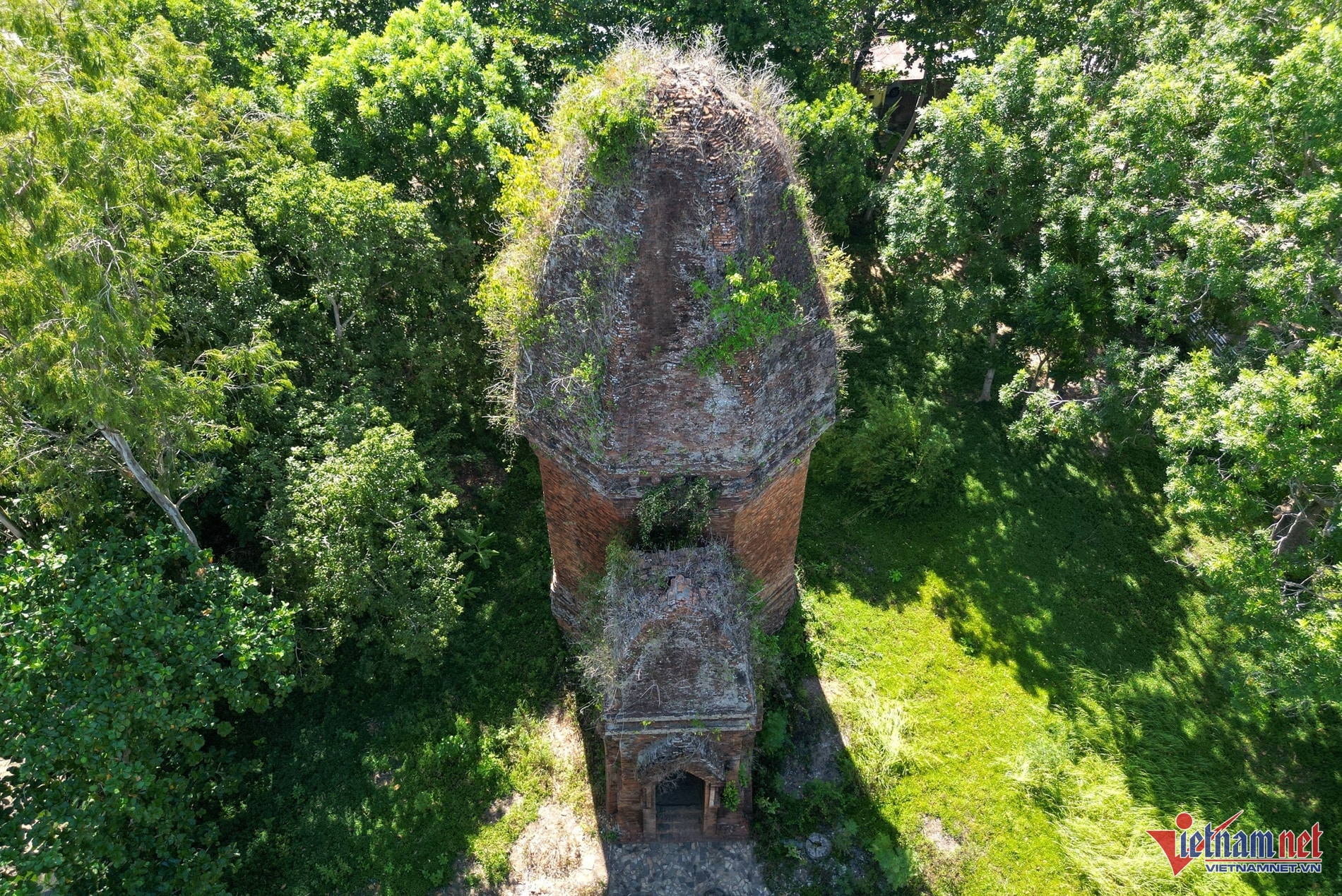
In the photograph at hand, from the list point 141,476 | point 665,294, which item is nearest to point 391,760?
point 141,476

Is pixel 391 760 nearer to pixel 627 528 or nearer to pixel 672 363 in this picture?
pixel 627 528

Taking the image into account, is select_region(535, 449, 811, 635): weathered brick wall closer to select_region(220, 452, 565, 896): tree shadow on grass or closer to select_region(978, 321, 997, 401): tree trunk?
select_region(220, 452, 565, 896): tree shadow on grass

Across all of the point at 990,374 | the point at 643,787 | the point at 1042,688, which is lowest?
the point at 643,787

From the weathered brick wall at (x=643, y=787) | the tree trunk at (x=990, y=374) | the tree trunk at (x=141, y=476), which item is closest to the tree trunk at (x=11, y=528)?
the tree trunk at (x=141, y=476)

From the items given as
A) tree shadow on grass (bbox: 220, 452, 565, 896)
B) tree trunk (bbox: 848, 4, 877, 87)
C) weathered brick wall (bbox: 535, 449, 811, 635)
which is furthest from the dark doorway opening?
tree trunk (bbox: 848, 4, 877, 87)

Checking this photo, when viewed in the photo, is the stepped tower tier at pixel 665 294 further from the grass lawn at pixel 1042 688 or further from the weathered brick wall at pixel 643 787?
the grass lawn at pixel 1042 688

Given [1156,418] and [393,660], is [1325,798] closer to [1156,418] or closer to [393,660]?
[1156,418]
